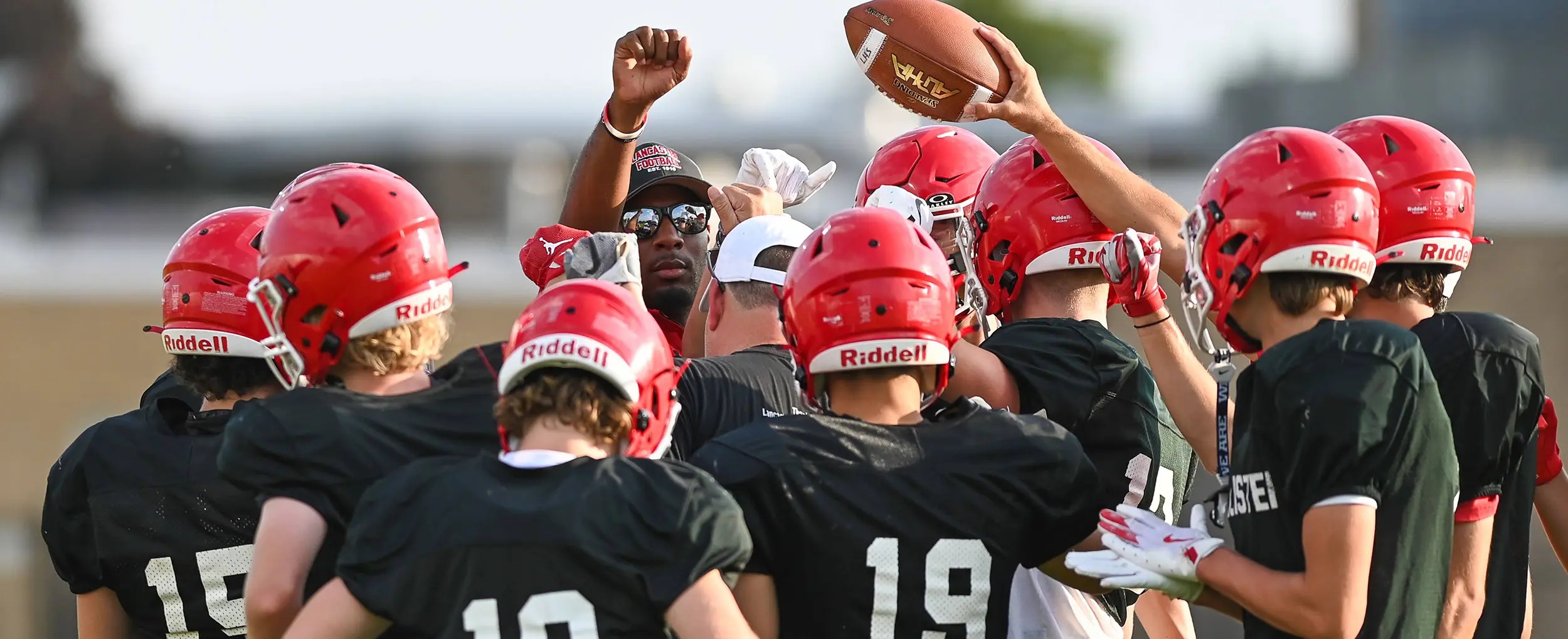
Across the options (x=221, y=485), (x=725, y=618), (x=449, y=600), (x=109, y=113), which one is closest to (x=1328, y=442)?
(x=725, y=618)

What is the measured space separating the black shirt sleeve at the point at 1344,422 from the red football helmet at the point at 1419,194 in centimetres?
87

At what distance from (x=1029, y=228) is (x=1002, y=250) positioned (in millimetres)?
101

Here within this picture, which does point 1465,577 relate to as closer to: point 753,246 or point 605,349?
point 753,246

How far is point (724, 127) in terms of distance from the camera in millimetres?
25578

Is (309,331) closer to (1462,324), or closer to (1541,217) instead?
(1462,324)

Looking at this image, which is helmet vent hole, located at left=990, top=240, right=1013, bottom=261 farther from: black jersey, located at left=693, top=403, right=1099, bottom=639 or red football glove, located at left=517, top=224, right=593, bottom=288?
red football glove, located at left=517, top=224, right=593, bottom=288

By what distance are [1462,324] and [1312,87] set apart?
23.1 metres

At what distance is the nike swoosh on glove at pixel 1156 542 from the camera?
3.64 meters

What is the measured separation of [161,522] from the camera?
405 centimetres

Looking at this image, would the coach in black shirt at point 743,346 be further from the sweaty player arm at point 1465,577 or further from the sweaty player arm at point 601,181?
the sweaty player arm at point 1465,577

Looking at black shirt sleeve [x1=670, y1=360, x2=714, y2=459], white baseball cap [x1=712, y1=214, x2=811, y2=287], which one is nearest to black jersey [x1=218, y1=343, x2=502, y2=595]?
black shirt sleeve [x1=670, y1=360, x2=714, y2=459]

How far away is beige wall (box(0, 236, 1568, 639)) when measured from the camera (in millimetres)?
15664

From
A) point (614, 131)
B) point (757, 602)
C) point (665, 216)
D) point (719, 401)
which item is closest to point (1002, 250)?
point (719, 401)

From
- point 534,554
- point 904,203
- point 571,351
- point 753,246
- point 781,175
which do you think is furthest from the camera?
point 781,175
